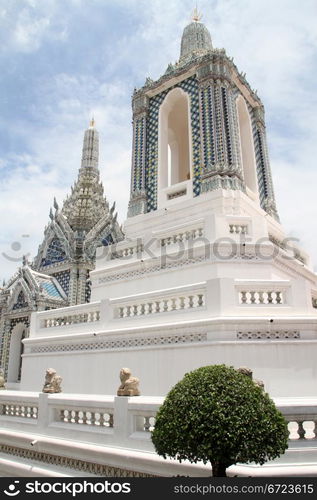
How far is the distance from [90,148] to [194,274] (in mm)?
24558

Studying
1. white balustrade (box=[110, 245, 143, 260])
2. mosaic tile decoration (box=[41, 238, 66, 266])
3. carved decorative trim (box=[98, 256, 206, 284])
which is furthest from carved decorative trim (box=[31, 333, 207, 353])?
mosaic tile decoration (box=[41, 238, 66, 266])

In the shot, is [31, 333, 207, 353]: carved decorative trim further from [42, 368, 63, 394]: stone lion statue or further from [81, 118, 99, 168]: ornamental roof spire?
[81, 118, 99, 168]: ornamental roof spire

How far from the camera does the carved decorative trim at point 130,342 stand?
8.50 m

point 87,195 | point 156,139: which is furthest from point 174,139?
point 87,195

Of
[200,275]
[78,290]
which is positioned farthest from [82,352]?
[78,290]

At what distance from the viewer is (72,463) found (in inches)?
262

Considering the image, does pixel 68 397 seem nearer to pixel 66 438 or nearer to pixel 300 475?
pixel 66 438

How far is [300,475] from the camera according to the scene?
16.1ft

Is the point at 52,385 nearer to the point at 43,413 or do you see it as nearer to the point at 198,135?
the point at 43,413

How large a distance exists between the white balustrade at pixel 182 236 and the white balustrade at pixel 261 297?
130 inches

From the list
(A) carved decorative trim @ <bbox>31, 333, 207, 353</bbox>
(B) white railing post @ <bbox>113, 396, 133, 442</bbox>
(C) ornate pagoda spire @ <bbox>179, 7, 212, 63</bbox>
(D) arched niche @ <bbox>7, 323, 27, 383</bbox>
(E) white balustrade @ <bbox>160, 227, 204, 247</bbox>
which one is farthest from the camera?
(D) arched niche @ <bbox>7, 323, 27, 383</bbox>

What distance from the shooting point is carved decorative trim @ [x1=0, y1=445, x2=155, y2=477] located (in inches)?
235

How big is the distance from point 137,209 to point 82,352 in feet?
24.8

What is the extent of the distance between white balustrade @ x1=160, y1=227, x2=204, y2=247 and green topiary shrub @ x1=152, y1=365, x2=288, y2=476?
735cm
